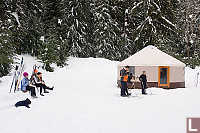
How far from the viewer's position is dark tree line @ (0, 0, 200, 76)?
73.6 ft

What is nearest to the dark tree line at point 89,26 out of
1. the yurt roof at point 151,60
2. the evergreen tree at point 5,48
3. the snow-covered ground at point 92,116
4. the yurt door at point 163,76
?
the evergreen tree at point 5,48

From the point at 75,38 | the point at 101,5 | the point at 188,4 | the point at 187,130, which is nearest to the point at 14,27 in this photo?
the point at 75,38

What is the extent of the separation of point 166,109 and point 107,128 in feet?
8.93

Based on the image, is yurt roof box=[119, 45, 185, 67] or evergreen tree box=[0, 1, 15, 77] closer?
evergreen tree box=[0, 1, 15, 77]

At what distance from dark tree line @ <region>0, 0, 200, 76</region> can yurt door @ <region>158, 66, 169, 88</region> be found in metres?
8.82

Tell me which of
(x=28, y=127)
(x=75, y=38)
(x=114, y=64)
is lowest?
(x=28, y=127)

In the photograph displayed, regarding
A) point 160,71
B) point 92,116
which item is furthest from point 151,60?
point 92,116

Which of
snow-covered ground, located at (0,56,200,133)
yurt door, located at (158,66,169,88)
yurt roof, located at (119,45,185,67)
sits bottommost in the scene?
snow-covered ground, located at (0,56,200,133)

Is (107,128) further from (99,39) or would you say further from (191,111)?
(99,39)

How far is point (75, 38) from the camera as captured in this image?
2666cm

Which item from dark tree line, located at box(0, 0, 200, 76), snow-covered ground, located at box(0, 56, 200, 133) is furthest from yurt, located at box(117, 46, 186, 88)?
dark tree line, located at box(0, 0, 200, 76)

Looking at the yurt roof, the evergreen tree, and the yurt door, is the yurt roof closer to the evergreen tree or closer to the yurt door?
the yurt door

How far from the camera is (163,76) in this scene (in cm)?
1551

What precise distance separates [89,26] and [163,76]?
1494 cm
